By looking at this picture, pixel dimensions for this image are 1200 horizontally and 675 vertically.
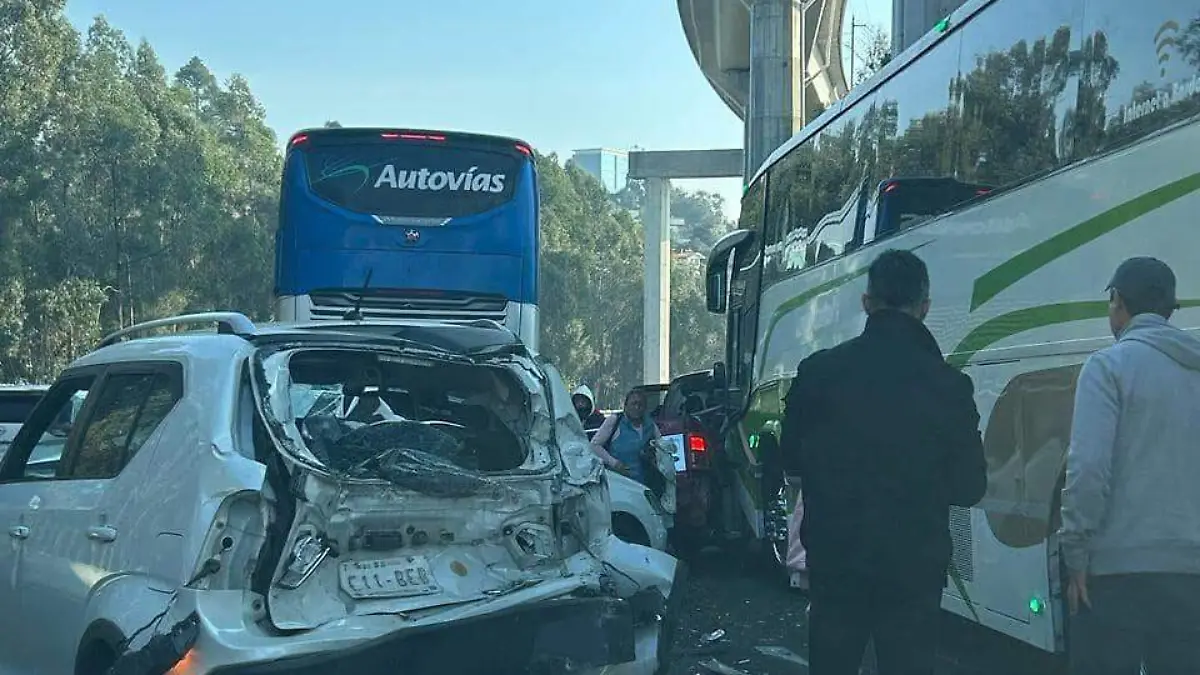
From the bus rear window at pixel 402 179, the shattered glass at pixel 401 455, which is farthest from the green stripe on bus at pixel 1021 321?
the bus rear window at pixel 402 179

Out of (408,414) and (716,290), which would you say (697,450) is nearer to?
(716,290)

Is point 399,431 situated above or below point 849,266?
below

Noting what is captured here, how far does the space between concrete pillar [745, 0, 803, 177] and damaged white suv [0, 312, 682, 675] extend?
1065 inches

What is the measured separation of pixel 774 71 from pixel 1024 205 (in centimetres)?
2652

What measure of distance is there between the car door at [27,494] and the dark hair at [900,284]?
3413 millimetres

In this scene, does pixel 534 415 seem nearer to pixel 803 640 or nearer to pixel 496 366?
pixel 496 366

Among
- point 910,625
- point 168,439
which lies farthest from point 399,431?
point 910,625

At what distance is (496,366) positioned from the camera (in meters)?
5.35

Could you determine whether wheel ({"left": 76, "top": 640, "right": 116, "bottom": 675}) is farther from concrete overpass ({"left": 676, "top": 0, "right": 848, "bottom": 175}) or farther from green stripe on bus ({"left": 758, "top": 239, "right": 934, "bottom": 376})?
concrete overpass ({"left": 676, "top": 0, "right": 848, "bottom": 175})

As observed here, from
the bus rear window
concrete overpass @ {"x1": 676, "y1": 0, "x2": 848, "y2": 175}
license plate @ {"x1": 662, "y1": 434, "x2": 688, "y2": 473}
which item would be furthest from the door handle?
concrete overpass @ {"x1": 676, "y1": 0, "x2": 848, "y2": 175}

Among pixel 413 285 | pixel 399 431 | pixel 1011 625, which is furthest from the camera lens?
pixel 413 285

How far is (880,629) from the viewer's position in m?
3.99

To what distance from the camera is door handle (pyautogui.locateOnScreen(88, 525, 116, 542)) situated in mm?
4605

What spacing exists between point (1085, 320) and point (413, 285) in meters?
8.07
